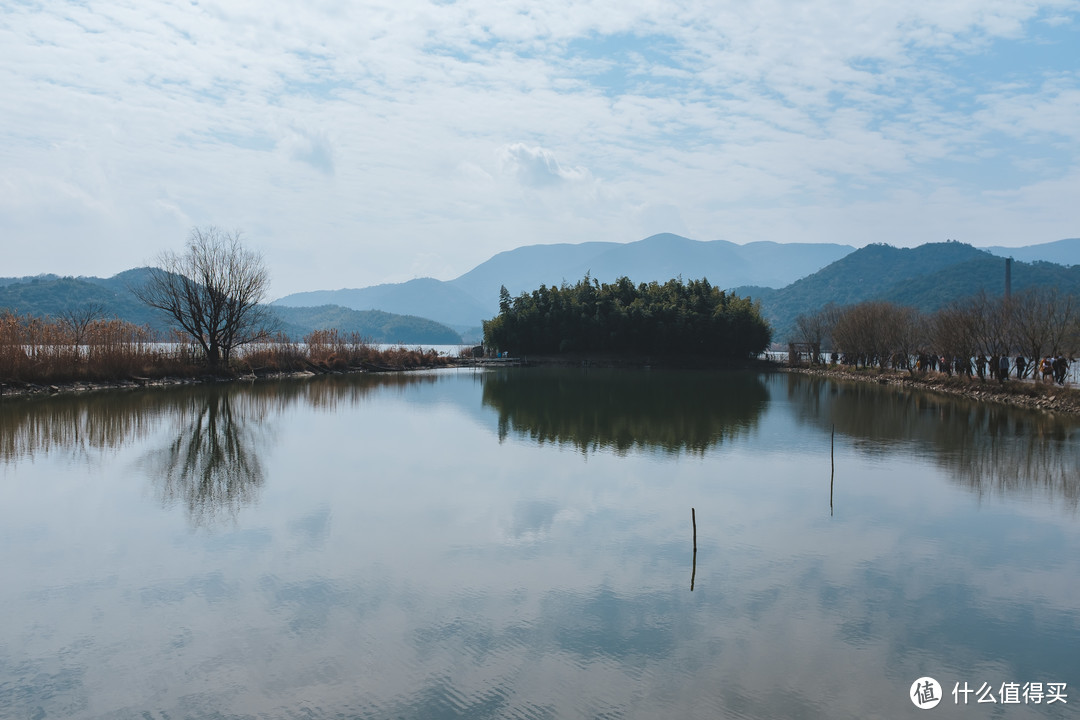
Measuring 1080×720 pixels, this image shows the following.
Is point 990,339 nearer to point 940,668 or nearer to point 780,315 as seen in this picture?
point 940,668

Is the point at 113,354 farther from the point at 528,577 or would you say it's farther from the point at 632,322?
the point at 632,322

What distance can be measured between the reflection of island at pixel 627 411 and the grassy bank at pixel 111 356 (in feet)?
38.0

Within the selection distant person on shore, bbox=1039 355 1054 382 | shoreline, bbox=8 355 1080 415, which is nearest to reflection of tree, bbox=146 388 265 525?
shoreline, bbox=8 355 1080 415

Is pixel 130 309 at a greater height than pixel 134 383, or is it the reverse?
pixel 130 309

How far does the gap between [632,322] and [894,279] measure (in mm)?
114853

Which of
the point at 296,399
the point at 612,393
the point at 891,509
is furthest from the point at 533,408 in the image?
the point at 891,509

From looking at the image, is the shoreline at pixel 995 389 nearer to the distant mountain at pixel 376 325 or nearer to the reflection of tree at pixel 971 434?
the reflection of tree at pixel 971 434

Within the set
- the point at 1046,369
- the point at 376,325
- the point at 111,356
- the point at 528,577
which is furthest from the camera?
the point at 376,325

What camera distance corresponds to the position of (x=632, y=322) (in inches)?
2210

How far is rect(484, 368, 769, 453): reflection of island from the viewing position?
1622cm

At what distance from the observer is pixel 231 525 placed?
898cm

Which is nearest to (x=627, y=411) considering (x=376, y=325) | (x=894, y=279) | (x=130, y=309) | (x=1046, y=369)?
(x=1046, y=369)

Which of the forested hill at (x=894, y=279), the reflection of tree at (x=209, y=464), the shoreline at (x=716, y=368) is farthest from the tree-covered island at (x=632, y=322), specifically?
the forested hill at (x=894, y=279)

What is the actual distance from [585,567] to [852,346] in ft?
136
